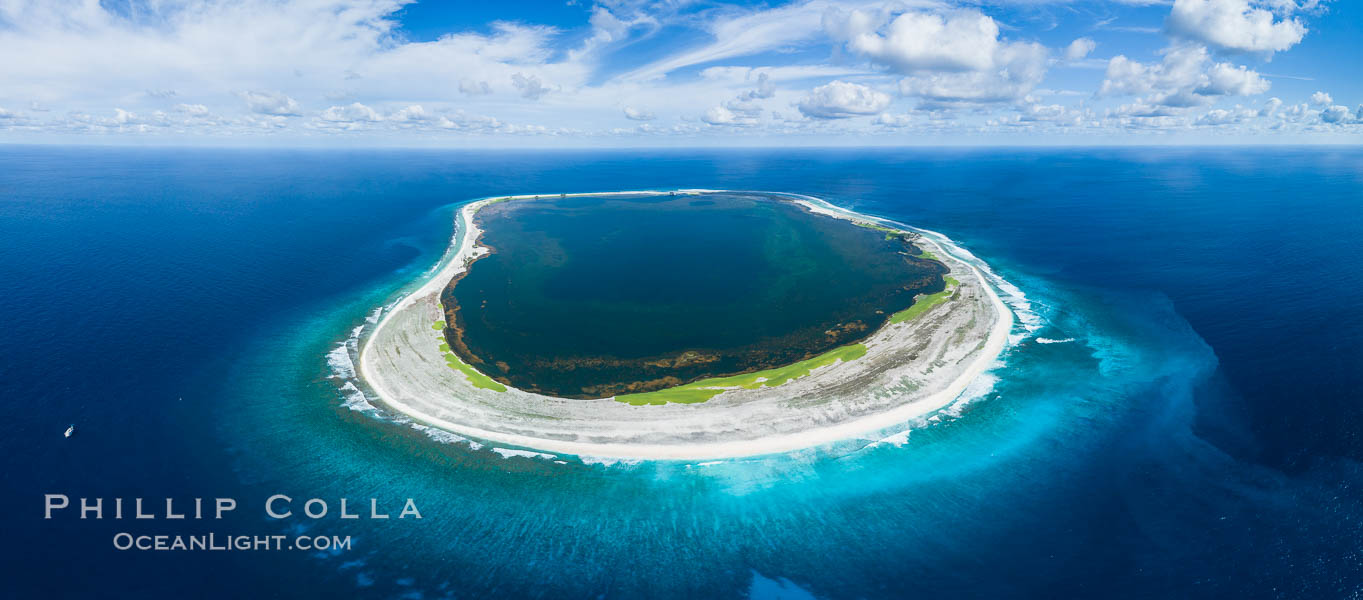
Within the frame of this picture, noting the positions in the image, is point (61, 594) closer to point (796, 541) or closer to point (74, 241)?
point (796, 541)

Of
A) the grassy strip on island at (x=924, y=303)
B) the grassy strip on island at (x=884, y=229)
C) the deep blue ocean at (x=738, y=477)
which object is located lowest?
the deep blue ocean at (x=738, y=477)

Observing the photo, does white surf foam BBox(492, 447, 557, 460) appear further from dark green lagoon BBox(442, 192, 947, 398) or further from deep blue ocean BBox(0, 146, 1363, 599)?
dark green lagoon BBox(442, 192, 947, 398)

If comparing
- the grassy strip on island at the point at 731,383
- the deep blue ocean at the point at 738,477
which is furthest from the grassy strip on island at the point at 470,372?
the grassy strip on island at the point at 731,383

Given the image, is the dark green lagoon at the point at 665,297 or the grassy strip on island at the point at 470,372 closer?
the grassy strip on island at the point at 470,372

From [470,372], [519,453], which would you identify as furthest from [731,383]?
[470,372]

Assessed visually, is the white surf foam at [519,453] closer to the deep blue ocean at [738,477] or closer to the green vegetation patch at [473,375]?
the deep blue ocean at [738,477]

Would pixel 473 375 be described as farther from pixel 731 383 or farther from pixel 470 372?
pixel 731 383
